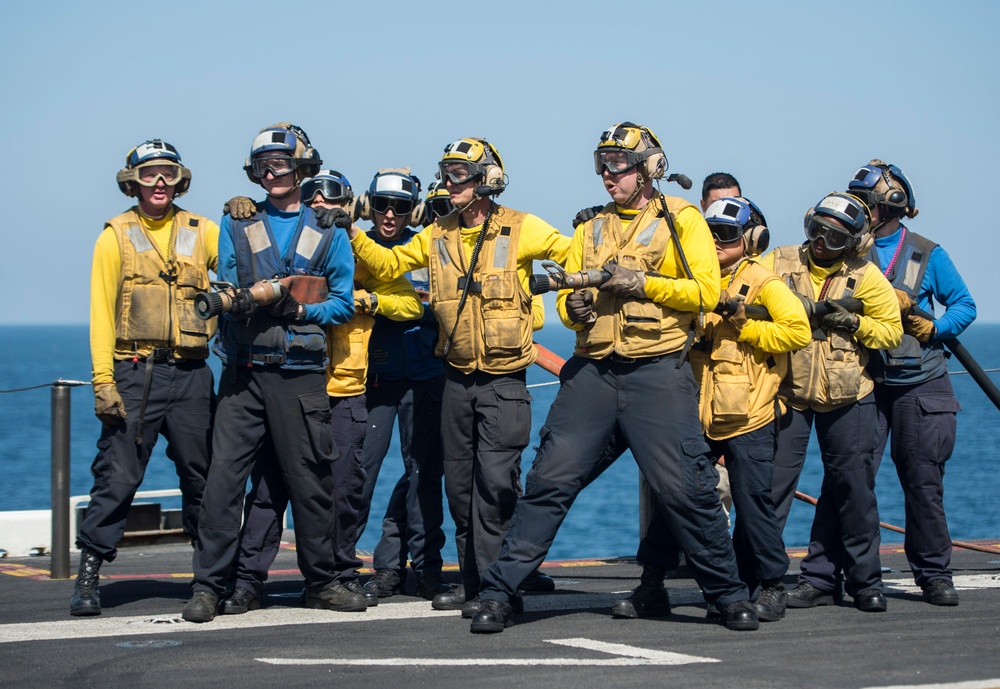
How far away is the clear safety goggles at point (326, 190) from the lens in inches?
333

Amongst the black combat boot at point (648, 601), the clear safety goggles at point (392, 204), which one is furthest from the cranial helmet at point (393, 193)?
the black combat boot at point (648, 601)

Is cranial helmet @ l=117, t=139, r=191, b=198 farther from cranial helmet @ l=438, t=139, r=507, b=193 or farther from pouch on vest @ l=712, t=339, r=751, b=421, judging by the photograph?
pouch on vest @ l=712, t=339, r=751, b=421

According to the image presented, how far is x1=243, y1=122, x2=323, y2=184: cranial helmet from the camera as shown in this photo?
25.4 feet

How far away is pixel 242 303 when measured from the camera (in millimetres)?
7352

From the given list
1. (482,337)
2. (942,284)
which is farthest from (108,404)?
(942,284)

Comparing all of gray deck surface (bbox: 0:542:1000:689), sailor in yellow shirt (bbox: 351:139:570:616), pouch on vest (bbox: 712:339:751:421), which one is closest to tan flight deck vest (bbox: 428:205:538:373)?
sailor in yellow shirt (bbox: 351:139:570:616)

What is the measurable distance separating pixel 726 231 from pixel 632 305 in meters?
0.93

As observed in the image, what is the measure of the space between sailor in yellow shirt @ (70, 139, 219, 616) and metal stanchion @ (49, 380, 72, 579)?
1.53 m

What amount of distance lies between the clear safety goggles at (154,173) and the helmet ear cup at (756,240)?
313 centimetres

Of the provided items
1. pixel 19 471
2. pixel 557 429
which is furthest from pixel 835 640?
pixel 19 471

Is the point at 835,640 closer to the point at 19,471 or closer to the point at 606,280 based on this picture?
the point at 606,280

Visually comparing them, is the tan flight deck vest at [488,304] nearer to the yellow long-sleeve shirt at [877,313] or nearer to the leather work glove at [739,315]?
the leather work glove at [739,315]

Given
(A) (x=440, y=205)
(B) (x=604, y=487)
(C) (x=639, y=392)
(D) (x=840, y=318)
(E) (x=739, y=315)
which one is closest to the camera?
(C) (x=639, y=392)

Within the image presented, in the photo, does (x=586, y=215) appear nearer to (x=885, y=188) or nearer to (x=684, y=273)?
(x=684, y=273)
